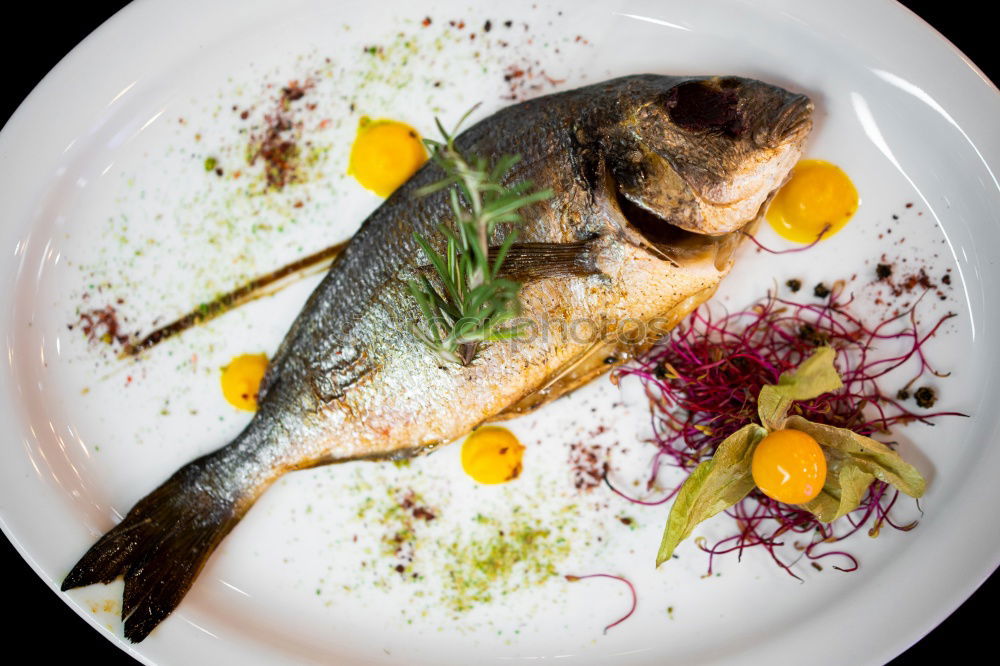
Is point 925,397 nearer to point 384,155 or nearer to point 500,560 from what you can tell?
point 500,560

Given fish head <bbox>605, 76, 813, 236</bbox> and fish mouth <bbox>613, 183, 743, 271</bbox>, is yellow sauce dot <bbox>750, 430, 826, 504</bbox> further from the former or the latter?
fish head <bbox>605, 76, 813, 236</bbox>

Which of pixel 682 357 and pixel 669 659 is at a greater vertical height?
pixel 682 357

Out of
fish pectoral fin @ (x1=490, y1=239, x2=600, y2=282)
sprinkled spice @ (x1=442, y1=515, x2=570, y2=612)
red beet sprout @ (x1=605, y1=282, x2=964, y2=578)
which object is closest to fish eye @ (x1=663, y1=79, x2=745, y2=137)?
fish pectoral fin @ (x1=490, y1=239, x2=600, y2=282)

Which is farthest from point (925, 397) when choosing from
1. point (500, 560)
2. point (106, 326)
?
point (106, 326)

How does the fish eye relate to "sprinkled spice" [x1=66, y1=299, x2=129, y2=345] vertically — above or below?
above

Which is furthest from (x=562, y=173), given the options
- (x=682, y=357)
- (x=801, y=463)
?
(x=801, y=463)

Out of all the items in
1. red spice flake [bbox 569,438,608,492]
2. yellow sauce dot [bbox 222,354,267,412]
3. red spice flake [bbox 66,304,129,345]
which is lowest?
red spice flake [bbox 569,438,608,492]

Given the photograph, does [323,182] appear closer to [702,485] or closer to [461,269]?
[461,269]

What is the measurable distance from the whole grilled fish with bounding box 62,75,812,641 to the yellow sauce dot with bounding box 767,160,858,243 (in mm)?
173

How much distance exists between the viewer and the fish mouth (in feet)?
5.92

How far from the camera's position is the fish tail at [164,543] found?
7.35 feet

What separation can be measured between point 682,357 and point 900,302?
0.78 m

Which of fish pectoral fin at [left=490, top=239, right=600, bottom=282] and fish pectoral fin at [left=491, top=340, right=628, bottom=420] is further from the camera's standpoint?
fish pectoral fin at [left=491, top=340, right=628, bottom=420]

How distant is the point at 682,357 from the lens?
225cm
